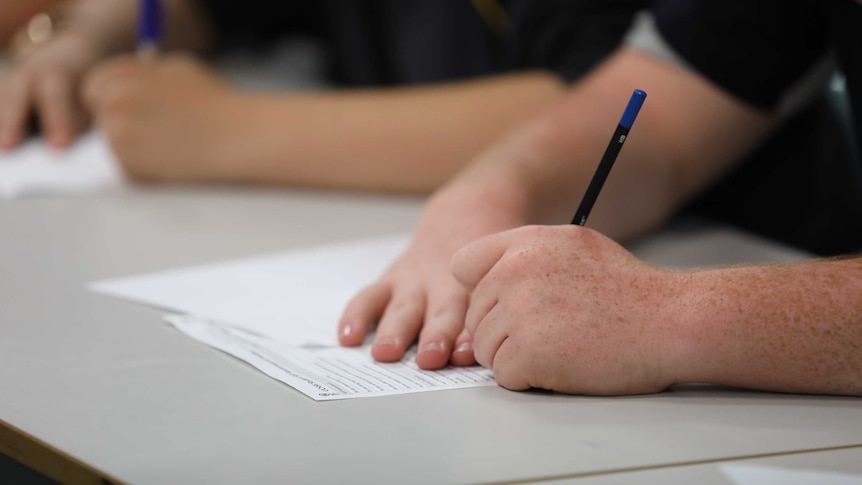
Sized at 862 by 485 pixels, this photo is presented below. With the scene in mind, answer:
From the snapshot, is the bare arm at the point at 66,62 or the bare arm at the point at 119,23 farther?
the bare arm at the point at 119,23

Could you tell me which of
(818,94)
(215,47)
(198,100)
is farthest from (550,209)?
(215,47)

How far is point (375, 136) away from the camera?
1.19m

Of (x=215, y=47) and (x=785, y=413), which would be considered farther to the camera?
(x=215, y=47)

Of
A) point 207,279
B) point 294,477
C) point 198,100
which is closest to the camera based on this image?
point 294,477

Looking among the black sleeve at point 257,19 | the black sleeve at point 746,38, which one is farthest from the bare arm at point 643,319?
the black sleeve at point 257,19

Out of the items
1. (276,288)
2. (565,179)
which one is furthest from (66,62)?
(565,179)

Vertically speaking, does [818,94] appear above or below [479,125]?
above

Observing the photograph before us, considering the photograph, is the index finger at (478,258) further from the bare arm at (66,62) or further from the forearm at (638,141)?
the bare arm at (66,62)

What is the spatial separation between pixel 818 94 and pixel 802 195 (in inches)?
4.9

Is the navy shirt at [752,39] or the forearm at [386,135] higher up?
the navy shirt at [752,39]

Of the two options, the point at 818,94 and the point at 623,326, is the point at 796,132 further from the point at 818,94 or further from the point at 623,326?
the point at 623,326

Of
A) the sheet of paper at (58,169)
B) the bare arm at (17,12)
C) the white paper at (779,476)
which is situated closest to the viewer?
the white paper at (779,476)

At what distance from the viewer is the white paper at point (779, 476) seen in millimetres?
533

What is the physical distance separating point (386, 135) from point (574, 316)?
61cm
